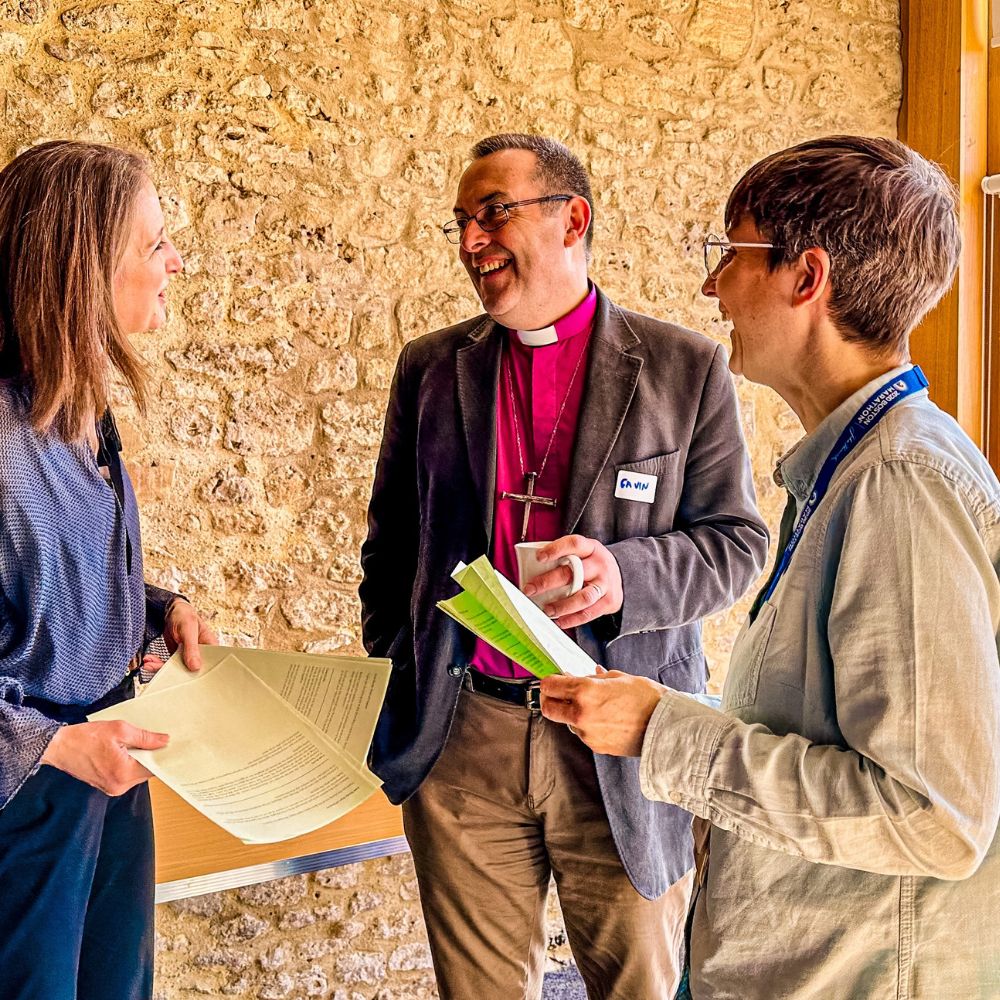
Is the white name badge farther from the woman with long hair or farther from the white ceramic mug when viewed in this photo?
the woman with long hair

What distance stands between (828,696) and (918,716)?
137 mm

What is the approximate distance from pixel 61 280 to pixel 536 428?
3.09 ft

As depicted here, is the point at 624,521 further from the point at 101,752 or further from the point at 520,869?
the point at 101,752

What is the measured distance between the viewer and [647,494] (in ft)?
6.95

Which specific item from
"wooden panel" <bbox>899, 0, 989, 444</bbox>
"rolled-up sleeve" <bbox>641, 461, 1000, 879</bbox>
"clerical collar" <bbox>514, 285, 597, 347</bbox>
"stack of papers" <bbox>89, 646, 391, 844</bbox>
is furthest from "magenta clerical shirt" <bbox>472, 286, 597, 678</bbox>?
"wooden panel" <bbox>899, 0, 989, 444</bbox>

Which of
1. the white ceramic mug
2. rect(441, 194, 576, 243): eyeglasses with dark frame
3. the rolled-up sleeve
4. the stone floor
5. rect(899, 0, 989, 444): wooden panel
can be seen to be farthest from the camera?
rect(899, 0, 989, 444): wooden panel

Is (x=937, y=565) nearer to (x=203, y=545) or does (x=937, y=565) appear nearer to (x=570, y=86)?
(x=203, y=545)

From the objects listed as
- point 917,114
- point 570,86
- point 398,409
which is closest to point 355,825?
point 398,409

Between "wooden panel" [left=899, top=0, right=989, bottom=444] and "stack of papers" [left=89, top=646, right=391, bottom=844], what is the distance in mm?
3079

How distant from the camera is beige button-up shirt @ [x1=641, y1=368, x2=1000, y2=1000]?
1095 millimetres

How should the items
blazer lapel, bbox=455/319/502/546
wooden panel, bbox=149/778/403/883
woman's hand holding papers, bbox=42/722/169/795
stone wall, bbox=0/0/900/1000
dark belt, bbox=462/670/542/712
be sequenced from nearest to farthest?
woman's hand holding papers, bbox=42/722/169/795 < dark belt, bbox=462/670/542/712 < blazer lapel, bbox=455/319/502/546 < wooden panel, bbox=149/778/403/883 < stone wall, bbox=0/0/900/1000

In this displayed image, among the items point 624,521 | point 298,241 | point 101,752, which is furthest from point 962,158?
point 101,752

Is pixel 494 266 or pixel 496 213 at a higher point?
pixel 496 213

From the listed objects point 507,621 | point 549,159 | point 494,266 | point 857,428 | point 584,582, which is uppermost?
point 549,159
